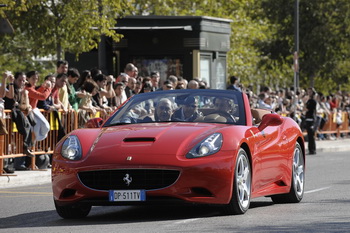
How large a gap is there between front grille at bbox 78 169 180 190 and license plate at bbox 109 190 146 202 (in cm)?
5

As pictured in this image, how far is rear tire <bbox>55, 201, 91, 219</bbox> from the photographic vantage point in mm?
11874

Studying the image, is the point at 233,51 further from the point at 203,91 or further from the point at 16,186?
the point at 203,91

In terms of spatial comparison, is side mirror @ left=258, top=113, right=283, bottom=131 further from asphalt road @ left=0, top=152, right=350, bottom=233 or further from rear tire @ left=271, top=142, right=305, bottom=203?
rear tire @ left=271, top=142, right=305, bottom=203

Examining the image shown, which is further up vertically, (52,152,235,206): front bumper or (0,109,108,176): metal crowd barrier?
(52,152,235,206): front bumper

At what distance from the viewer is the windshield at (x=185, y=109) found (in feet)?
41.2

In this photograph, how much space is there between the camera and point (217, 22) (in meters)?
35.5

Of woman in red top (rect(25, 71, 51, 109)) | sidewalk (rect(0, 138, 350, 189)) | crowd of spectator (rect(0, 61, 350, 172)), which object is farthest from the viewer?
woman in red top (rect(25, 71, 51, 109))

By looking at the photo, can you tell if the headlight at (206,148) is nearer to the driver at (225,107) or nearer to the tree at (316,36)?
the driver at (225,107)

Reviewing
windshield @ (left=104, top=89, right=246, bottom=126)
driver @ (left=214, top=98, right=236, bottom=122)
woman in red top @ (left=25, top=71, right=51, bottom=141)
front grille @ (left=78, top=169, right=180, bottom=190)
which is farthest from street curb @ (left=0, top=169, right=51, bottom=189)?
front grille @ (left=78, top=169, right=180, bottom=190)

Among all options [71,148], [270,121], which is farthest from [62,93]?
[71,148]

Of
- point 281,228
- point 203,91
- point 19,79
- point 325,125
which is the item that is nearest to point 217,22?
point 325,125

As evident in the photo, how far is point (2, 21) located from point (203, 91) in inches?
214

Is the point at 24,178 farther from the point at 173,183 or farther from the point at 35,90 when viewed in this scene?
the point at 173,183

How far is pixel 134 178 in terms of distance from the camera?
11.3 m
